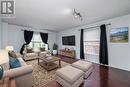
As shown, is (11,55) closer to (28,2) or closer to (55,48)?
(28,2)

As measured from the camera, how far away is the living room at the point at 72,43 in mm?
2138

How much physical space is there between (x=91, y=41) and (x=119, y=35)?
5.01ft

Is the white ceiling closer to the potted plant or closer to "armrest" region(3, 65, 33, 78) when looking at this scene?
"armrest" region(3, 65, 33, 78)

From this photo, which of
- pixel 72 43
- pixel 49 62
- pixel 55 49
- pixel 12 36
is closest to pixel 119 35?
pixel 72 43

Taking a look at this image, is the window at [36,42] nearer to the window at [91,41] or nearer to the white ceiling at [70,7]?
the white ceiling at [70,7]

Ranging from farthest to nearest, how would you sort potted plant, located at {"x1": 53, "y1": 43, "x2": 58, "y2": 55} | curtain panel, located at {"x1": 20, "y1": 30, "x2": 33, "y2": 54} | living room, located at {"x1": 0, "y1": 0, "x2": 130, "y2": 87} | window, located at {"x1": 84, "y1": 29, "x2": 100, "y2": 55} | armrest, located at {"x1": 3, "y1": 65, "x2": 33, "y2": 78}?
potted plant, located at {"x1": 53, "y1": 43, "x2": 58, "y2": 55}, curtain panel, located at {"x1": 20, "y1": 30, "x2": 33, "y2": 54}, window, located at {"x1": 84, "y1": 29, "x2": 100, "y2": 55}, living room, located at {"x1": 0, "y1": 0, "x2": 130, "y2": 87}, armrest, located at {"x1": 3, "y1": 65, "x2": 33, "y2": 78}

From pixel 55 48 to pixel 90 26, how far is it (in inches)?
153

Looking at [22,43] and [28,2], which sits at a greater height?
[28,2]

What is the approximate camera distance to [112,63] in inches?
146

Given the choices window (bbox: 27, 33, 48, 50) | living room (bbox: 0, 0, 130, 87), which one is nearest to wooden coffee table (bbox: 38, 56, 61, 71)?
living room (bbox: 0, 0, 130, 87)

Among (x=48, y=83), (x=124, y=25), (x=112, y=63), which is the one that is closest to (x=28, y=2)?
(x=48, y=83)

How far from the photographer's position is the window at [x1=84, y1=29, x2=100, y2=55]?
4359 millimetres

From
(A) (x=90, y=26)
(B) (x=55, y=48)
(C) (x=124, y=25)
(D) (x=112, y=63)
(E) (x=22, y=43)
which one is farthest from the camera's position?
(B) (x=55, y=48)

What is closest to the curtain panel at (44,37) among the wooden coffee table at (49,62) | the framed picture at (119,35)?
the wooden coffee table at (49,62)
